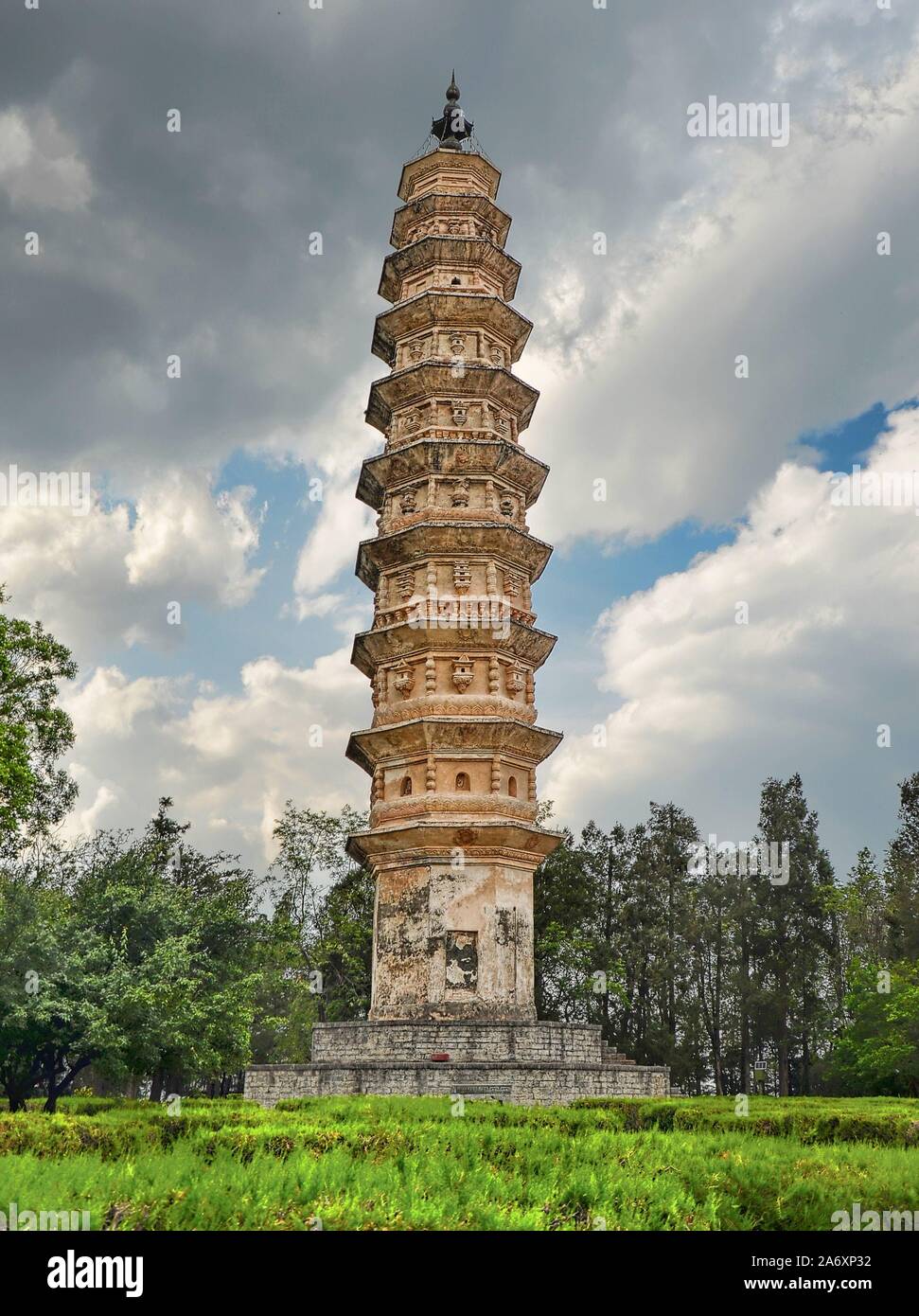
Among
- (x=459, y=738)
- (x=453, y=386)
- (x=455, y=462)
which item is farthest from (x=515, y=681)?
(x=453, y=386)

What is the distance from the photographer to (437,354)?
101ft

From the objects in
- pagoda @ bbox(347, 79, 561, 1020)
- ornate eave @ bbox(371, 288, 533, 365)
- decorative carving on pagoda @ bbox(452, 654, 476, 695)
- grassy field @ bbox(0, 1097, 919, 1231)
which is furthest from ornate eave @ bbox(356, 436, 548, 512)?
grassy field @ bbox(0, 1097, 919, 1231)

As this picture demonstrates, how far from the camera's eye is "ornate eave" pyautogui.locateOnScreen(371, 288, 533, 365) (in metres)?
30.8

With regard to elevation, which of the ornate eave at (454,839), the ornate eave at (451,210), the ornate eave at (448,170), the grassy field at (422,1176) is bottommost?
the grassy field at (422,1176)

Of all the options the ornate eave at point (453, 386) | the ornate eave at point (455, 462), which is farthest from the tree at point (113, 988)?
the ornate eave at point (453, 386)

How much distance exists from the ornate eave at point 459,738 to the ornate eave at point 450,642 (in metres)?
2.27

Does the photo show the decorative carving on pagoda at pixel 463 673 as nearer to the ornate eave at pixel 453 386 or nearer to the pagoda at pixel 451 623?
the pagoda at pixel 451 623

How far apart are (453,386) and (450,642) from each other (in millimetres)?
8938

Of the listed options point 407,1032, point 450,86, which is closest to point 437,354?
point 450,86

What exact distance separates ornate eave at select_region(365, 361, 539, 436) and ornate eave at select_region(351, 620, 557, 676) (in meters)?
8.10

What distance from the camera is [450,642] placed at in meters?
26.6

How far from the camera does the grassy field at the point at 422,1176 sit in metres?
5.31

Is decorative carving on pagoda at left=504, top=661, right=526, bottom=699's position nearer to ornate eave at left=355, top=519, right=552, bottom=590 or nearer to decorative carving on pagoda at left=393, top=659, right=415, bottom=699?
decorative carving on pagoda at left=393, top=659, right=415, bottom=699
